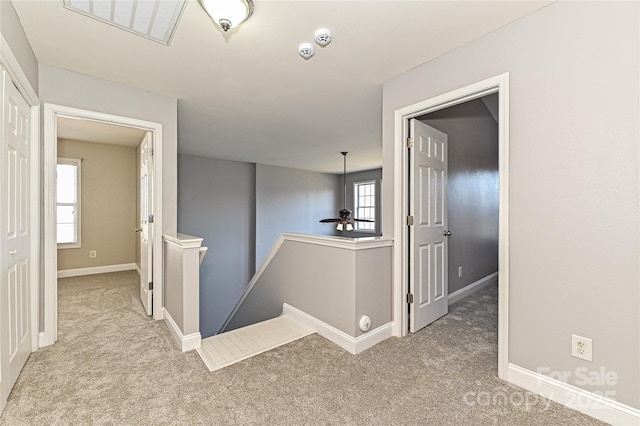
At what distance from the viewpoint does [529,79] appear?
175cm

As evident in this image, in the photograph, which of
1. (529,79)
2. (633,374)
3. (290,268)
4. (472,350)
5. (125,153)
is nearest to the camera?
(633,374)

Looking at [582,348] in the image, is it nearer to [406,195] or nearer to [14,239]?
[406,195]

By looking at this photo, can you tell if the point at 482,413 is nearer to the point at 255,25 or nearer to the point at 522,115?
the point at 522,115

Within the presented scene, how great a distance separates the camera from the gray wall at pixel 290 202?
7.12 meters

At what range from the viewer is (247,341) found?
7.95ft

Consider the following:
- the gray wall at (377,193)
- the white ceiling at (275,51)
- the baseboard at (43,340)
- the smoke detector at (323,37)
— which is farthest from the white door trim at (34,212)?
the gray wall at (377,193)

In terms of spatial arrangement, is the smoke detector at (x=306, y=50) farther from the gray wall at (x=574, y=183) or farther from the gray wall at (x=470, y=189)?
the gray wall at (x=470, y=189)

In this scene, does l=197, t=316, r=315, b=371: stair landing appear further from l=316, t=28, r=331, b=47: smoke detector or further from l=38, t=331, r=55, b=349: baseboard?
l=316, t=28, r=331, b=47: smoke detector

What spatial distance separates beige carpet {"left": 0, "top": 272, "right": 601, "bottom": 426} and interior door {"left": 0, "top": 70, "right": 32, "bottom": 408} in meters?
0.20

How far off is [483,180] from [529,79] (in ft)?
8.90

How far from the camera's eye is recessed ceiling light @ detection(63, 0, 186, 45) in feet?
5.42

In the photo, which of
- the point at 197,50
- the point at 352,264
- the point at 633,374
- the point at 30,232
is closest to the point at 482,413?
the point at 633,374

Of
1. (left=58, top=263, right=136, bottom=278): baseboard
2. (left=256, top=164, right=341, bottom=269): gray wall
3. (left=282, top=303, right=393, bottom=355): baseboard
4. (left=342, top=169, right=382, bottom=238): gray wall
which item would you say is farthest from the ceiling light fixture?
(left=342, top=169, right=382, bottom=238): gray wall

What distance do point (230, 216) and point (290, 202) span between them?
1712 millimetres
